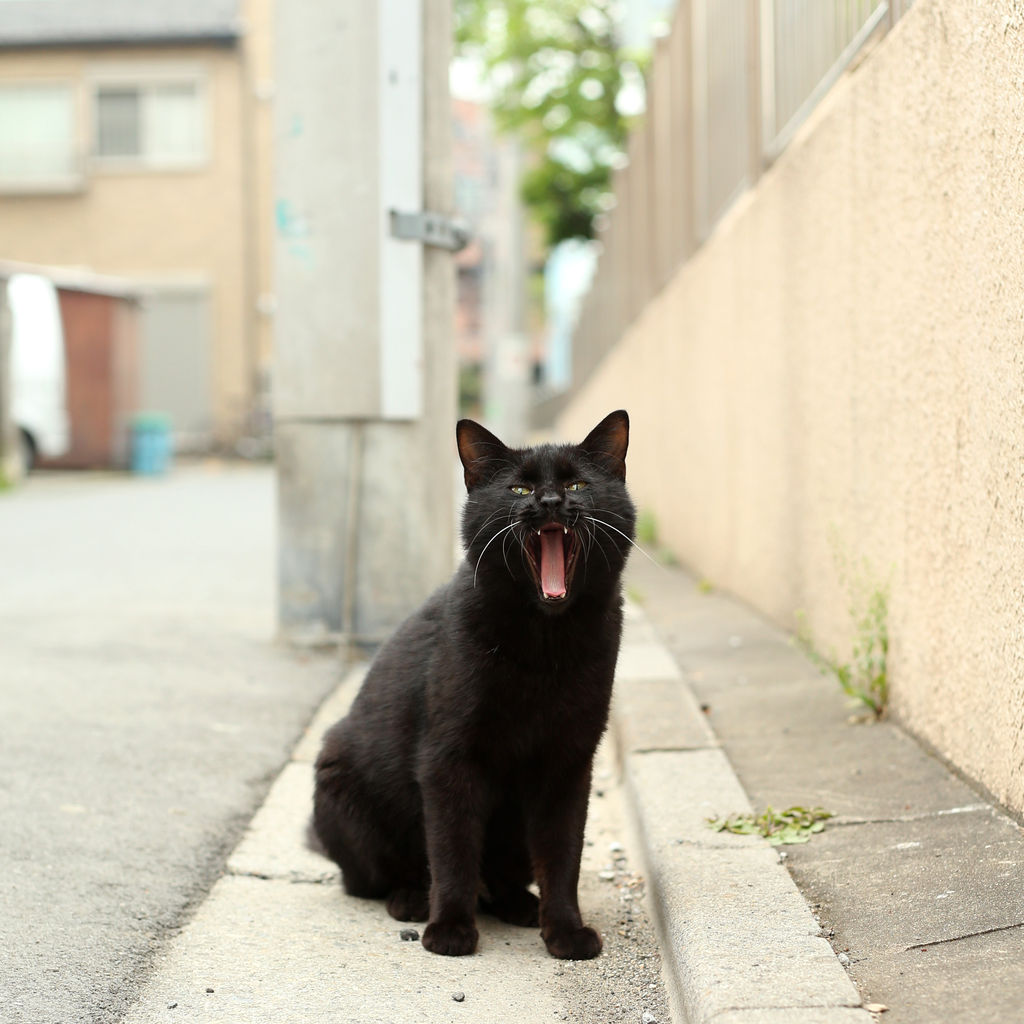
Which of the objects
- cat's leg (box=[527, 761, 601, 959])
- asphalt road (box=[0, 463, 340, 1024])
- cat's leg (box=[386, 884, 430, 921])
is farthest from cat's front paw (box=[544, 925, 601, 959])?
asphalt road (box=[0, 463, 340, 1024])

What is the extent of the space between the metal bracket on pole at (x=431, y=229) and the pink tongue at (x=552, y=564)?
352cm

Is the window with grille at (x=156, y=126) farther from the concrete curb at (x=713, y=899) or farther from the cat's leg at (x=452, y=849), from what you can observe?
the cat's leg at (x=452, y=849)

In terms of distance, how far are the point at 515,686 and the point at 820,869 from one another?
83cm

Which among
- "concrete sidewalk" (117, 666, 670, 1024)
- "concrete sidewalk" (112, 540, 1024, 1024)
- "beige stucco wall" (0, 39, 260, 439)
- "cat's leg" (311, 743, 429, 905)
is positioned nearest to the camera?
"concrete sidewalk" (112, 540, 1024, 1024)

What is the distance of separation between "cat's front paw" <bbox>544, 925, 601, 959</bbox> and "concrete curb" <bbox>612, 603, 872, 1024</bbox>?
155 mm

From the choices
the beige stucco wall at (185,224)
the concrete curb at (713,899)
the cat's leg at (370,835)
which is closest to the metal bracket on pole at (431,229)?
the concrete curb at (713,899)

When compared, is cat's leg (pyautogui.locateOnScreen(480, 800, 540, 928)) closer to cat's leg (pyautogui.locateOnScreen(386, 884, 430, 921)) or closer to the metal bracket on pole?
cat's leg (pyautogui.locateOnScreen(386, 884, 430, 921))

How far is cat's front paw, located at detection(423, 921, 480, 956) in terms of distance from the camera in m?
3.02

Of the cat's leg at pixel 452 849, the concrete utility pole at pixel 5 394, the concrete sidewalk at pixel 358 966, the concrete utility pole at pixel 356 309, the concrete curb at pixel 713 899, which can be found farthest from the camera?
the concrete utility pole at pixel 5 394

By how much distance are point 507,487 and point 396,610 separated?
3.32m

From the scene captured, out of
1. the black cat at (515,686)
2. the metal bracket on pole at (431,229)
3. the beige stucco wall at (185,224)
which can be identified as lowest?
the black cat at (515,686)

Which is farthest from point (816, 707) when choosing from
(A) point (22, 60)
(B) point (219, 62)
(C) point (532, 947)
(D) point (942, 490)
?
(A) point (22, 60)

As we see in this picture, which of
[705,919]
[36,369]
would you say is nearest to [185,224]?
[36,369]

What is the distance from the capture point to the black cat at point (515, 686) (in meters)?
2.97
